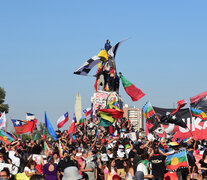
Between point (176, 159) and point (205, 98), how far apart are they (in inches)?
587

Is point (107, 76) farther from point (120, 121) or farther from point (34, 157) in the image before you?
point (34, 157)

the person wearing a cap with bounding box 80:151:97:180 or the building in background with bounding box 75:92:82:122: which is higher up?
the building in background with bounding box 75:92:82:122

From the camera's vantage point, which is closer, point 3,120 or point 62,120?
point 3,120

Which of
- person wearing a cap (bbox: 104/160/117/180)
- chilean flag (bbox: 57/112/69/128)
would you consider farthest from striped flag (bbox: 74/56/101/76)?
person wearing a cap (bbox: 104/160/117/180)

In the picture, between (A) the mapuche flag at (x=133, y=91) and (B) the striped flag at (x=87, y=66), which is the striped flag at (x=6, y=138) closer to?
(A) the mapuche flag at (x=133, y=91)

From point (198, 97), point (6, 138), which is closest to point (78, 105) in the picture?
point (198, 97)

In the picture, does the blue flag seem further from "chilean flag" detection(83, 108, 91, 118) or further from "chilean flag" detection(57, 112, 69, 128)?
"chilean flag" detection(83, 108, 91, 118)

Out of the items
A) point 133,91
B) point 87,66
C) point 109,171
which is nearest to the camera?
point 109,171

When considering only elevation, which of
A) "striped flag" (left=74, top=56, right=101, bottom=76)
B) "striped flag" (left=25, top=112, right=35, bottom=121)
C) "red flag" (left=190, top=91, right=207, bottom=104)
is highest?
"striped flag" (left=74, top=56, right=101, bottom=76)

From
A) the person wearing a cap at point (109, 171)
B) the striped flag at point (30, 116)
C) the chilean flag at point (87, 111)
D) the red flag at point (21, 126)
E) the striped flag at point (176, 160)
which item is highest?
the chilean flag at point (87, 111)

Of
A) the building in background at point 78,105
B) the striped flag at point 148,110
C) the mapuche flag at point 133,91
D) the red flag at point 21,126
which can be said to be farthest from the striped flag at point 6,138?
the building in background at point 78,105

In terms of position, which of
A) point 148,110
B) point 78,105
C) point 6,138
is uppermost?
point 78,105

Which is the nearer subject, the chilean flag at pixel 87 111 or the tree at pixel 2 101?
the chilean flag at pixel 87 111

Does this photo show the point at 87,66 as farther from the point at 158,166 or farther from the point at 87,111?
the point at 158,166
